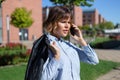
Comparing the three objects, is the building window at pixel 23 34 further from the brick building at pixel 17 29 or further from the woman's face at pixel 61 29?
the woman's face at pixel 61 29

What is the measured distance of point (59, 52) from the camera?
2.69 meters

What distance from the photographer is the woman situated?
105 inches

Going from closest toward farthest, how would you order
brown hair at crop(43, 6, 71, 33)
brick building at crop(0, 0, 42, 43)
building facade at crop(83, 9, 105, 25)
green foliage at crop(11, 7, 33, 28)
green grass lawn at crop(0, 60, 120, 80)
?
brown hair at crop(43, 6, 71, 33) → green grass lawn at crop(0, 60, 120, 80) → green foliage at crop(11, 7, 33, 28) → brick building at crop(0, 0, 42, 43) → building facade at crop(83, 9, 105, 25)

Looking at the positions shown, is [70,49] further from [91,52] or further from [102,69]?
[102,69]

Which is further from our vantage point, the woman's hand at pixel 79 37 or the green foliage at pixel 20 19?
the green foliage at pixel 20 19

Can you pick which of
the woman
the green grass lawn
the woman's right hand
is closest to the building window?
the green grass lawn

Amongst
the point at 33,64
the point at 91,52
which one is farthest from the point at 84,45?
the point at 33,64

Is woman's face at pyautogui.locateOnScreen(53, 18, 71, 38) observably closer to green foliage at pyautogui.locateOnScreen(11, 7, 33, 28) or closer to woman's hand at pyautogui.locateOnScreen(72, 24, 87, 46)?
woman's hand at pyautogui.locateOnScreen(72, 24, 87, 46)

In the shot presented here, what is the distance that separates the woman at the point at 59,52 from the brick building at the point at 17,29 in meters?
39.2

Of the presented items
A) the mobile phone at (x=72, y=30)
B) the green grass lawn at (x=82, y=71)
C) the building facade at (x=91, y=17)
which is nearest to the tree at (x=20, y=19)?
the green grass lawn at (x=82, y=71)

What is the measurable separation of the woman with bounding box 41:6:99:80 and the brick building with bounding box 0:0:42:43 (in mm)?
39233

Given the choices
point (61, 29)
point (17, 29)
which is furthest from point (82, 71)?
point (17, 29)

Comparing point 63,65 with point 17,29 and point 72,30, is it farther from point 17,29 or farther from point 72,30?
point 17,29

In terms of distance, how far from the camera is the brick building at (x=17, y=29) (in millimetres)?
45250
